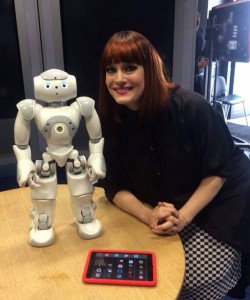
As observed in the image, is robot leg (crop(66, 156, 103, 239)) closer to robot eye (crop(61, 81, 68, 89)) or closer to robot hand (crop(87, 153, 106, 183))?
robot hand (crop(87, 153, 106, 183))

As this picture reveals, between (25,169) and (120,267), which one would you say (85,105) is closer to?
(25,169)

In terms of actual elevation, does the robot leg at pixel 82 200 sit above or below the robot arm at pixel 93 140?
below

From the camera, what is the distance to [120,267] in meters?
0.71

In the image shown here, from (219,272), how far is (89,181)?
0.46 metres

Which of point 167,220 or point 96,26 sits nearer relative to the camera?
point 167,220

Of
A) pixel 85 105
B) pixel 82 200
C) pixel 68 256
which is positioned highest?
pixel 85 105

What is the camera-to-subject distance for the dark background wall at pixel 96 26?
1719 mm

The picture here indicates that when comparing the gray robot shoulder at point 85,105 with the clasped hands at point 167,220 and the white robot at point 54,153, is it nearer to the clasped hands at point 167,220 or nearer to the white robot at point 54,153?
the white robot at point 54,153

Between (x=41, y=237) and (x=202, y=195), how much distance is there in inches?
17.6

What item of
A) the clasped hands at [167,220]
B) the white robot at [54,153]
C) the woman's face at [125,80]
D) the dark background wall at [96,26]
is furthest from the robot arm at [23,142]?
the dark background wall at [96,26]

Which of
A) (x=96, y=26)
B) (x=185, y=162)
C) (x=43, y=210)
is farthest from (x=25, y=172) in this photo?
(x=96, y=26)

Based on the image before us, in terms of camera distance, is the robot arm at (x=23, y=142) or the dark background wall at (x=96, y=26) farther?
the dark background wall at (x=96, y=26)

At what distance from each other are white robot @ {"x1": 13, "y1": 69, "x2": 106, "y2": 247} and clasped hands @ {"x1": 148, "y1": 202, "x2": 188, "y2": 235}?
0.52ft

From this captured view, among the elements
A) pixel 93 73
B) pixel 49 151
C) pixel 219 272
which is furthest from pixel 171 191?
pixel 93 73
